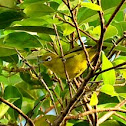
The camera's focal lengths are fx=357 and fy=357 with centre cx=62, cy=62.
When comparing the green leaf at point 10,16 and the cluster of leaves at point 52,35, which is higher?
the green leaf at point 10,16

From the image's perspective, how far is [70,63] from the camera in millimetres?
977

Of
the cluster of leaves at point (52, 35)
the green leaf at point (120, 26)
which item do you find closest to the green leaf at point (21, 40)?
the cluster of leaves at point (52, 35)

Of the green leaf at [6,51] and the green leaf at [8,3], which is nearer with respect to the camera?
the green leaf at [8,3]

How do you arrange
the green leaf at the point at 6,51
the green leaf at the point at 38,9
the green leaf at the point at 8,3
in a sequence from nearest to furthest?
the green leaf at the point at 38,9
the green leaf at the point at 8,3
the green leaf at the point at 6,51

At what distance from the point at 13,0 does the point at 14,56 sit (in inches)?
11.5

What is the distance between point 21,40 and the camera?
3.20 ft

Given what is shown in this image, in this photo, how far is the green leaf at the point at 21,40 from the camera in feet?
3.18

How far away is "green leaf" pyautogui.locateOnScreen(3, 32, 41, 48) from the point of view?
0.97 m

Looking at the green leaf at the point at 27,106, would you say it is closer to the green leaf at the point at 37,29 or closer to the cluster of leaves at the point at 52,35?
the cluster of leaves at the point at 52,35

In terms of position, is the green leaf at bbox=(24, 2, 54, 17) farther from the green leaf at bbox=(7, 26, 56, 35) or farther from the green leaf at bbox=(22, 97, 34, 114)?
the green leaf at bbox=(22, 97, 34, 114)

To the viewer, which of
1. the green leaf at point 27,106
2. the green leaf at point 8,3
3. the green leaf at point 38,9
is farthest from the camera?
the green leaf at point 27,106

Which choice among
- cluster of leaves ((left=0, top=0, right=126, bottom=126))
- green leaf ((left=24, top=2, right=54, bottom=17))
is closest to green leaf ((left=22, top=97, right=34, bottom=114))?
cluster of leaves ((left=0, top=0, right=126, bottom=126))

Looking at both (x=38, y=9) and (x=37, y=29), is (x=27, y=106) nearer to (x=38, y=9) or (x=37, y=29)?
(x=37, y=29)

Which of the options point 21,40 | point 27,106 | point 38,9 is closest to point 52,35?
point 21,40
